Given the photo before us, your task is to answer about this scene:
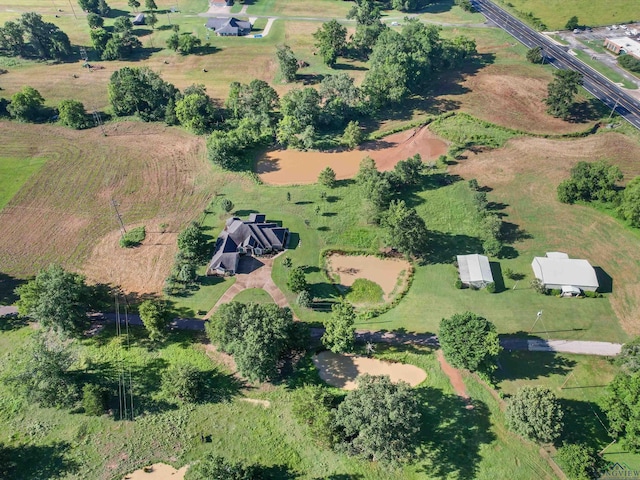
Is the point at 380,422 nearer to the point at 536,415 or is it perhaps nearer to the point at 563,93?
the point at 536,415

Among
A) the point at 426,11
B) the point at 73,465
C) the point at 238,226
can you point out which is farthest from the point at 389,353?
the point at 426,11

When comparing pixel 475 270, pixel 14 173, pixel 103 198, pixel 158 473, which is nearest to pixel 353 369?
pixel 475 270

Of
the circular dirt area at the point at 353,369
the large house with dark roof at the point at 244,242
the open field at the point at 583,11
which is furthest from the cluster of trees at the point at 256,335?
the open field at the point at 583,11

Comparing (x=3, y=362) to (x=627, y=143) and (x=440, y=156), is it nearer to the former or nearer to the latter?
(x=440, y=156)

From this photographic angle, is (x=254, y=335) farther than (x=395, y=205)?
No

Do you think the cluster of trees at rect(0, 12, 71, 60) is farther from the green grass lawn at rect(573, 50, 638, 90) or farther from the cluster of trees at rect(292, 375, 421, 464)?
the green grass lawn at rect(573, 50, 638, 90)

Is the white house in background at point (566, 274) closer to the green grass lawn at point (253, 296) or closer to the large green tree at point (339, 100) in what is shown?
the green grass lawn at point (253, 296)
